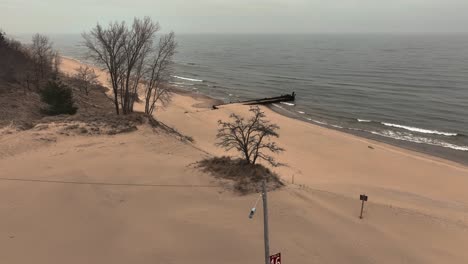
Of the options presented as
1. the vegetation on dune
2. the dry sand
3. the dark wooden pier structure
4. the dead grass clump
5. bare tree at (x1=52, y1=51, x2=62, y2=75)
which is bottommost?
the dry sand

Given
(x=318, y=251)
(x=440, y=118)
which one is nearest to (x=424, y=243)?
(x=318, y=251)

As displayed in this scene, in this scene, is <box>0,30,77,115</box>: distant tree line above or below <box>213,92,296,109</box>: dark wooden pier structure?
above

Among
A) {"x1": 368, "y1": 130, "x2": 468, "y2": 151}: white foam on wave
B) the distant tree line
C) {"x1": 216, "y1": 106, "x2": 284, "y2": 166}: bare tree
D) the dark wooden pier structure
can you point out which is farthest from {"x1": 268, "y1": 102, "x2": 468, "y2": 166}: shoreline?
the distant tree line

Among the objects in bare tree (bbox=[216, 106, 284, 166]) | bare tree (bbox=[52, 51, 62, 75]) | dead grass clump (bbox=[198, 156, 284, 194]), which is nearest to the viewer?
dead grass clump (bbox=[198, 156, 284, 194])

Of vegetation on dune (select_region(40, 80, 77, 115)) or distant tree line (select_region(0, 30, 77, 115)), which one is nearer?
vegetation on dune (select_region(40, 80, 77, 115))

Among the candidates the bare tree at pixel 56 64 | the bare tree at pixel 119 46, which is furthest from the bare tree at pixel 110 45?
the bare tree at pixel 56 64

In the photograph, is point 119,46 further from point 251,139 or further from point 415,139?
point 415,139

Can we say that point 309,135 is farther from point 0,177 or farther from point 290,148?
point 0,177

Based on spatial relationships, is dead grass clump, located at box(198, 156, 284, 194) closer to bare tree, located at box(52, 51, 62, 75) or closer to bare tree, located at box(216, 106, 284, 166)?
bare tree, located at box(216, 106, 284, 166)

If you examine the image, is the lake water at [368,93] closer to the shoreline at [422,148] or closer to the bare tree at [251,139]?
the shoreline at [422,148]
